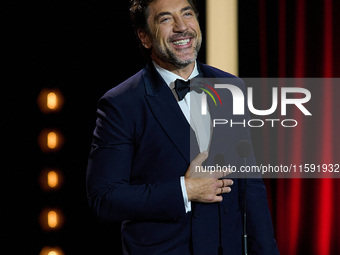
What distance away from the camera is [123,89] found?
1618 mm

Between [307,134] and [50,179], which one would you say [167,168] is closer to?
[50,179]

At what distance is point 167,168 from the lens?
1532mm

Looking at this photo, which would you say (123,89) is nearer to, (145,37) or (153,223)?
(145,37)

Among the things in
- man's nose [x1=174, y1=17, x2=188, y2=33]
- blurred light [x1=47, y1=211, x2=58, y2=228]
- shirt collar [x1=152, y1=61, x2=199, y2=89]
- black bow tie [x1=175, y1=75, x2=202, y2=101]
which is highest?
man's nose [x1=174, y1=17, x2=188, y2=33]

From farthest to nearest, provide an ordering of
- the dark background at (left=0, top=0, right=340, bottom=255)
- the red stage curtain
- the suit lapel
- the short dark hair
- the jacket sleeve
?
the red stage curtain, the dark background at (left=0, top=0, right=340, bottom=255), the short dark hair, the suit lapel, the jacket sleeve

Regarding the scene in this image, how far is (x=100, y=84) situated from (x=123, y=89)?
1126 millimetres

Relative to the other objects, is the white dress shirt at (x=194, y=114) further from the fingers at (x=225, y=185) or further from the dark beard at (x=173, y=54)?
the fingers at (x=225, y=185)

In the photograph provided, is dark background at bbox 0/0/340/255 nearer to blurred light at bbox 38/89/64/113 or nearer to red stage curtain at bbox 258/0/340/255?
blurred light at bbox 38/89/64/113

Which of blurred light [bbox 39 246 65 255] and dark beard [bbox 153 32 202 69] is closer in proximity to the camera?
dark beard [bbox 153 32 202 69]

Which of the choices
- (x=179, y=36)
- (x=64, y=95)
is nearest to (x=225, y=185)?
(x=179, y=36)


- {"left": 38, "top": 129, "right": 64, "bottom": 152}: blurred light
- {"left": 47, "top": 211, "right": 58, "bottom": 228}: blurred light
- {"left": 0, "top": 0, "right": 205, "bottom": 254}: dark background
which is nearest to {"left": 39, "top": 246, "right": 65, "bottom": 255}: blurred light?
{"left": 0, "top": 0, "right": 205, "bottom": 254}: dark background

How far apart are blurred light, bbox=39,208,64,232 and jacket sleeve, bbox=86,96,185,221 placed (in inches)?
52.3

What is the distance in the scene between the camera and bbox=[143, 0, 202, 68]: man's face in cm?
168

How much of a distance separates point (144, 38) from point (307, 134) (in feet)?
5.42
